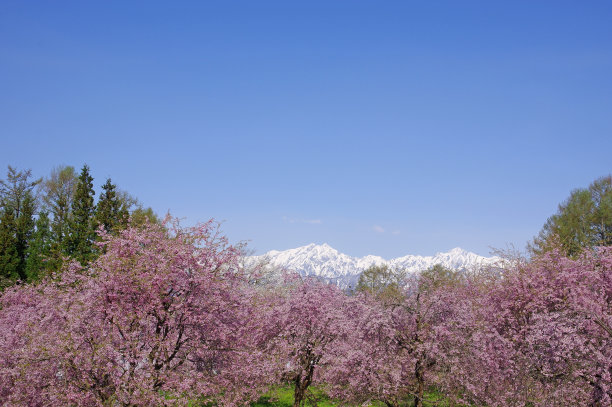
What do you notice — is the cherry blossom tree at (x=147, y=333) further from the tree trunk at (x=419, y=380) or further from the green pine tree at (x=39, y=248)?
the green pine tree at (x=39, y=248)

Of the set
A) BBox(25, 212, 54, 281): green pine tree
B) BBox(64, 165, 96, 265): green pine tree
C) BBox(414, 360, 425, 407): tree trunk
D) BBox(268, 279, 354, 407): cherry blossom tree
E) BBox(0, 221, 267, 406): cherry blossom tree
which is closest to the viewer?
BBox(0, 221, 267, 406): cherry blossom tree

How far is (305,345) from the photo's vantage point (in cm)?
2089

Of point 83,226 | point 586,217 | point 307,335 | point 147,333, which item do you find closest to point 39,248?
point 83,226

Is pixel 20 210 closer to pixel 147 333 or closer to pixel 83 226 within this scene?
pixel 83 226

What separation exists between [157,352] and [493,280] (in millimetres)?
16056

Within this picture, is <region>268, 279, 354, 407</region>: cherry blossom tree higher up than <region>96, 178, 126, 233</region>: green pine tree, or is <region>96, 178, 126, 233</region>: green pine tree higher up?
<region>96, 178, 126, 233</region>: green pine tree

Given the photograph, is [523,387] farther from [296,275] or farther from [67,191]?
[67,191]

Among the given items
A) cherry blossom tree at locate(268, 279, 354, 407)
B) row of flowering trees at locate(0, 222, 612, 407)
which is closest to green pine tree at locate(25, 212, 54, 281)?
cherry blossom tree at locate(268, 279, 354, 407)

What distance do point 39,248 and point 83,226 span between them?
728 cm

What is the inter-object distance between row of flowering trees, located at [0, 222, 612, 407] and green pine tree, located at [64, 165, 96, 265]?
27.8 m

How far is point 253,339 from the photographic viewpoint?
16.2 metres

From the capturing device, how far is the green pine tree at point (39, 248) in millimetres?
44906

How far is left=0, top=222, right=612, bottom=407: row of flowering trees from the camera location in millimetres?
11992

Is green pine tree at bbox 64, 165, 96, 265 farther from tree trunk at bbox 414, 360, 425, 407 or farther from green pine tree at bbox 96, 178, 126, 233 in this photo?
tree trunk at bbox 414, 360, 425, 407
